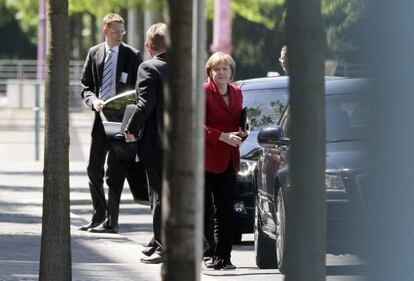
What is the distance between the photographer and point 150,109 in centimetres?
1078

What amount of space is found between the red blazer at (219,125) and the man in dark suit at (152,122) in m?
0.38

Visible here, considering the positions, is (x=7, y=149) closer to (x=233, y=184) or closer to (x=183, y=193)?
(x=233, y=184)

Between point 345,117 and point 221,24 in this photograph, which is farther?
point 221,24

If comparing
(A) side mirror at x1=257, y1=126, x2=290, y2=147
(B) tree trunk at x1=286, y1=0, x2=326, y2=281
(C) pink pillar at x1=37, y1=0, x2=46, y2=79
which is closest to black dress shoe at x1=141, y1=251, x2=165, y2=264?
(A) side mirror at x1=257, y1=126, x2=290, y2=147

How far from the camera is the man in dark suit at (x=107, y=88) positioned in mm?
12969

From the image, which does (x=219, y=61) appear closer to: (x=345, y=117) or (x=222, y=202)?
(x=222, y=202)

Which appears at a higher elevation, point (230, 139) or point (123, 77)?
point (123, 77)

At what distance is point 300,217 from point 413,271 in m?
0.73

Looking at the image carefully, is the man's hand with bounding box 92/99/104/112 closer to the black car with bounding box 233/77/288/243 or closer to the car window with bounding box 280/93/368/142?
the black car with bounding box 233/77/288/243

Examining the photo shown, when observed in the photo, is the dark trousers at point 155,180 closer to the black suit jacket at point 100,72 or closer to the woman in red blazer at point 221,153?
the woman in red blazer at point 221,153

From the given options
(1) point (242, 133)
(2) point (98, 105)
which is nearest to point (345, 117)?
(1) point (242, 133)

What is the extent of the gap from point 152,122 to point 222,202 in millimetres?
825

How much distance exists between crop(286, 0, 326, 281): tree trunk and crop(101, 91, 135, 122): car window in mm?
6021

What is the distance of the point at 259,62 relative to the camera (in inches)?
1102
